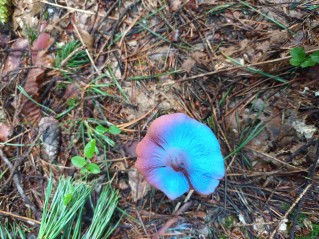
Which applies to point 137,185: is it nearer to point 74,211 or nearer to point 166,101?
point 74,211

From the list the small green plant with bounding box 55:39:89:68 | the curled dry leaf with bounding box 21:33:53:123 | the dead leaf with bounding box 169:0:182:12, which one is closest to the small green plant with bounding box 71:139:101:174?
the curled dry leaf with bounding box 21:33:53:123

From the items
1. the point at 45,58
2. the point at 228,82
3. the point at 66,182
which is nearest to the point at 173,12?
the point at 228,82

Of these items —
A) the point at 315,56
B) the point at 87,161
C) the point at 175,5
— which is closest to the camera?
the point at 315,56

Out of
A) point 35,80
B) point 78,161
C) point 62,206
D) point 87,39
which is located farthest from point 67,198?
point 87,39

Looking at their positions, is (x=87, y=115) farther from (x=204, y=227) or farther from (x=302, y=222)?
(x=302, y=222)

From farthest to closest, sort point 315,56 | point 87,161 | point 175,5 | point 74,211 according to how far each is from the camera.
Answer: point 175,5
point 87,161
point 74,211
point 315,56
